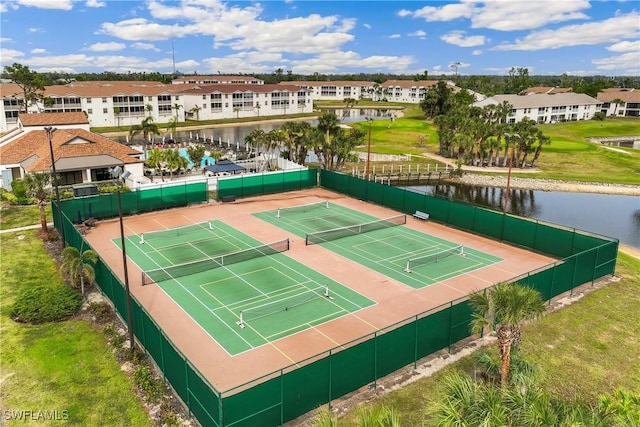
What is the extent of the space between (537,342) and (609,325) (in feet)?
13.2

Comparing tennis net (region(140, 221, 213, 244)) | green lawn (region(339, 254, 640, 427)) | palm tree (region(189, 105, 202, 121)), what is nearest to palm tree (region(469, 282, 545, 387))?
green lawn (region(339, 254, 640, 427))

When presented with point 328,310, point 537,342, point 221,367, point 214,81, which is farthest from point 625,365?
point 214,81

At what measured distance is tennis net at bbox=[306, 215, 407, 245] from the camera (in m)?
31.4

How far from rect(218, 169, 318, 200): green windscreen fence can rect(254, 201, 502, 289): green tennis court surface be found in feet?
18.6

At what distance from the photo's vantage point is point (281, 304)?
866 inches

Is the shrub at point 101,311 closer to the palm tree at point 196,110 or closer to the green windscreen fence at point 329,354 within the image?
the green windscreen fence at point 329,354

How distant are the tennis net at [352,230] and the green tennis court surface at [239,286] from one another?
8.82 ft

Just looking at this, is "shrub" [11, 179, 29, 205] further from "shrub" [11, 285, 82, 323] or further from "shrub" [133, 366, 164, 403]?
"shrub" [133, 366, 164, 403]

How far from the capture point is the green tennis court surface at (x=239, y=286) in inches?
795

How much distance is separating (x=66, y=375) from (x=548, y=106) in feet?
381

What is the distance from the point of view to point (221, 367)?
1723 centimetres

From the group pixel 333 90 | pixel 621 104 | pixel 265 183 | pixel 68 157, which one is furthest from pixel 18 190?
pixel 333 90

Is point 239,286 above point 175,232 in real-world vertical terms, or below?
below

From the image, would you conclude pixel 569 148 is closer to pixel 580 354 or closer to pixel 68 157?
pixel 580 354
